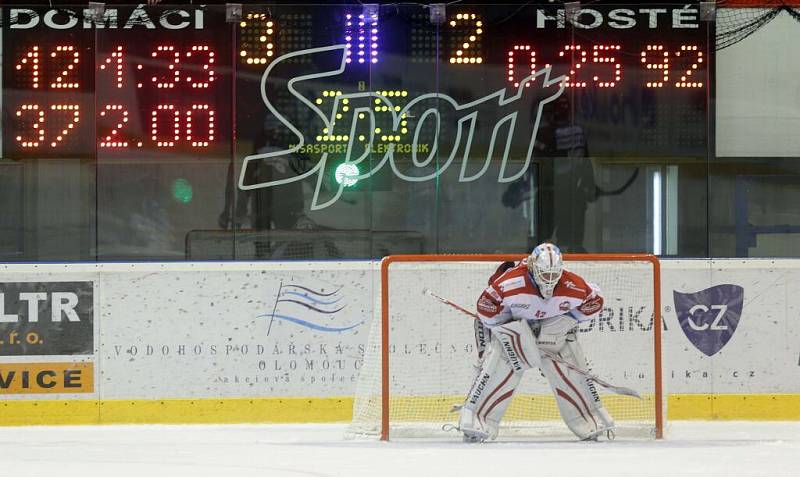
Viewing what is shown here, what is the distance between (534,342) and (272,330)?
1.85m

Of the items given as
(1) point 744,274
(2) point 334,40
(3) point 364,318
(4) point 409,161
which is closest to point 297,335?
(3) point 364,318

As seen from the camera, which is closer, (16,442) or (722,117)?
(16,442)

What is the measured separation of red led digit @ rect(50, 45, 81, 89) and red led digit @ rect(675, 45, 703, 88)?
3951mm

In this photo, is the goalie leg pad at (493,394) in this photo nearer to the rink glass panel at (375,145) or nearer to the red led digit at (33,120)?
the rink glass panel at (375,145)

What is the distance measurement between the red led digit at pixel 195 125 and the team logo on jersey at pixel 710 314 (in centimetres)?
318

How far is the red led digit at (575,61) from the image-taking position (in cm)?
895

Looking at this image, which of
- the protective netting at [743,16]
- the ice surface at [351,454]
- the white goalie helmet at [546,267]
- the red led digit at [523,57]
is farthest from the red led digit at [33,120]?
the protective netting at [743,16]

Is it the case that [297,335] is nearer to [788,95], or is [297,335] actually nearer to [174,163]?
[174,163]

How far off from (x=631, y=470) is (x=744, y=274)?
2.90m

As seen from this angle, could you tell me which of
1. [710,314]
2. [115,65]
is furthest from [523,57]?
[115,65]

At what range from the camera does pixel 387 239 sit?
891 cm

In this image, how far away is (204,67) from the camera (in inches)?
349

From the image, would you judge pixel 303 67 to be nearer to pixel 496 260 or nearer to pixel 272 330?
pixel 272 330

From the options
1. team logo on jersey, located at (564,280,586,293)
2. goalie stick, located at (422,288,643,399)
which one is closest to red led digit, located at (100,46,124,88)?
goalie stick, located at (422,288,643,399)
